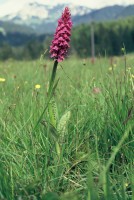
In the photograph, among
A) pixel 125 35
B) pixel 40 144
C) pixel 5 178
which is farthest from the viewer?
pixel 125 35

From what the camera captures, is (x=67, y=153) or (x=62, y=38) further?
(x=67, y=153)

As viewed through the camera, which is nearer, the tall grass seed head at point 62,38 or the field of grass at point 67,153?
the field of grass at point 67,153

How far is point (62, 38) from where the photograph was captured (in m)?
1.75

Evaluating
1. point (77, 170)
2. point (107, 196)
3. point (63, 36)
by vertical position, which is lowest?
point (77, 170)

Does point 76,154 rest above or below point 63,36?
below

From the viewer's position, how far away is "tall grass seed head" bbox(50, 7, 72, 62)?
175 cm

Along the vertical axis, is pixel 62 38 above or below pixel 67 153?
above

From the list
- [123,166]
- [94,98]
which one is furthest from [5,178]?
[94,98]

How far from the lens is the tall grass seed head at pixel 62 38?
1.75 meters

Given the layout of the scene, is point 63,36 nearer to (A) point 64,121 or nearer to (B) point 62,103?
(A) point 64,121

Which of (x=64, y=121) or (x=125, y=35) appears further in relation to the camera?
(x=125, y=35)

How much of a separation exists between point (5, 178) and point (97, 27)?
3660 inches

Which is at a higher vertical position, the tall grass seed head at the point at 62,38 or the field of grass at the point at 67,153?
the tall grass seed head at the point at 62,38

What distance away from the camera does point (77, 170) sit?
194cm
